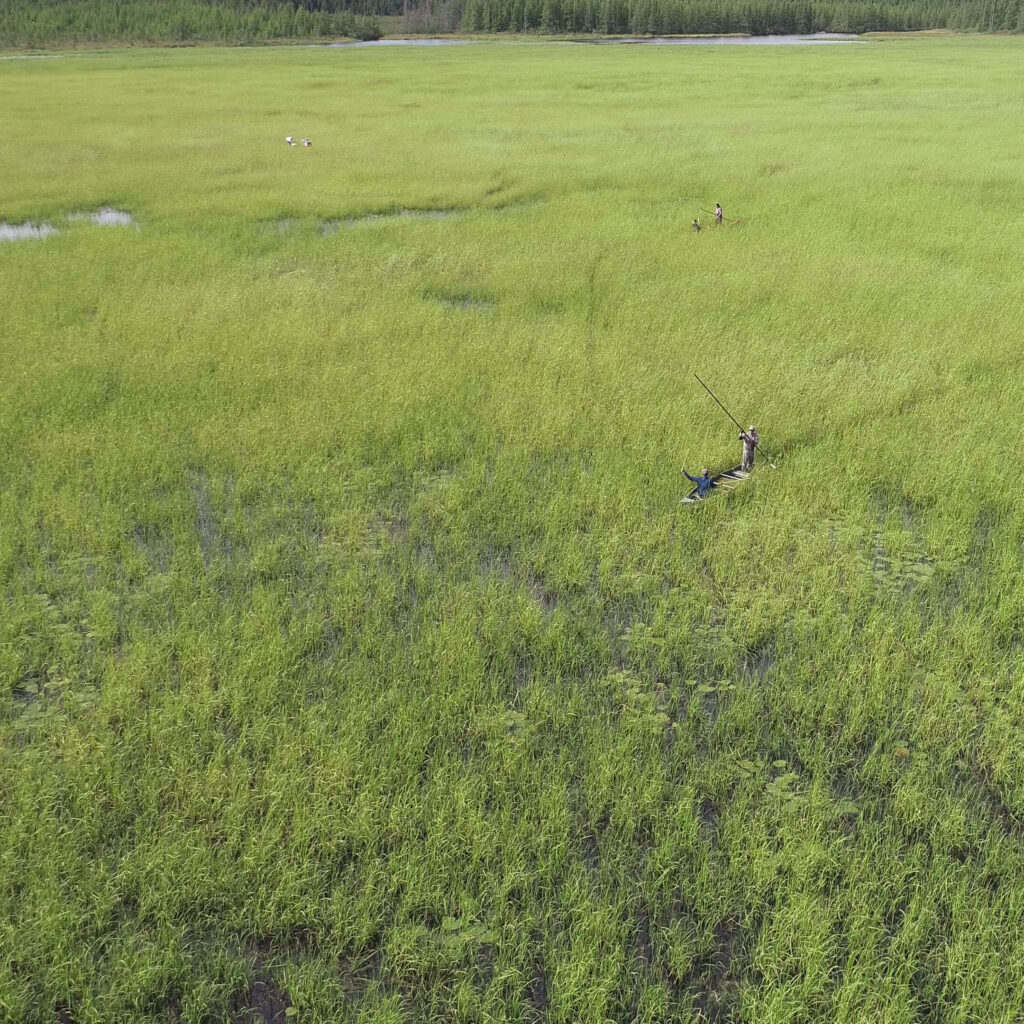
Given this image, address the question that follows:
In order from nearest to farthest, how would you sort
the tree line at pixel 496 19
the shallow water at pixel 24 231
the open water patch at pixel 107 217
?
1. the shallow water at pixel 24 231
2. the open water patch at pixel 107 217
3. the tree line at pixel 496 19

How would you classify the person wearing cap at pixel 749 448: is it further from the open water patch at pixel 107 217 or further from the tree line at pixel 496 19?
the tree line at pixel 496 19

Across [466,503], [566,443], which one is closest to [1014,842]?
[466,503]

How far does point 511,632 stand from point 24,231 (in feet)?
72.1

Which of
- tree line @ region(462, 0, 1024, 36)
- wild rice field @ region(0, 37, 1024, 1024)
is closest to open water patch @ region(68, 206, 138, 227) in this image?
Answer: wild rice field @ region(0, 37, 1024, 1024)

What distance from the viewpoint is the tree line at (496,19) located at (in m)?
98.6

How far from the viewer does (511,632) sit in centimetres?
749

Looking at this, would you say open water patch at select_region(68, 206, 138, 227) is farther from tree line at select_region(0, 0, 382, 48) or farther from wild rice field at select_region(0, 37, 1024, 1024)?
tree line at select_region(0, 0, 382, 48)

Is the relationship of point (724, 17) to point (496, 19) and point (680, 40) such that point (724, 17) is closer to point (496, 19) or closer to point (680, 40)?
point (680, 40)

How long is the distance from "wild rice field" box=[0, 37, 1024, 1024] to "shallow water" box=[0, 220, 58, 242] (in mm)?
1873

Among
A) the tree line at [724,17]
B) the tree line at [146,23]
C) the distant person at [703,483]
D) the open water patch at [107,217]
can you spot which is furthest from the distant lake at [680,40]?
the distant person at [703,483]

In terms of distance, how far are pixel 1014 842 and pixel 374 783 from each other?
14.3 feet

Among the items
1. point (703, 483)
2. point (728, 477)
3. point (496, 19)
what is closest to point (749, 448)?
point (728, 477)

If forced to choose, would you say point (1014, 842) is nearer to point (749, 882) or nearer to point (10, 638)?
point (749, 882)

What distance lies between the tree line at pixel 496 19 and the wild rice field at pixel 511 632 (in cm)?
10040
